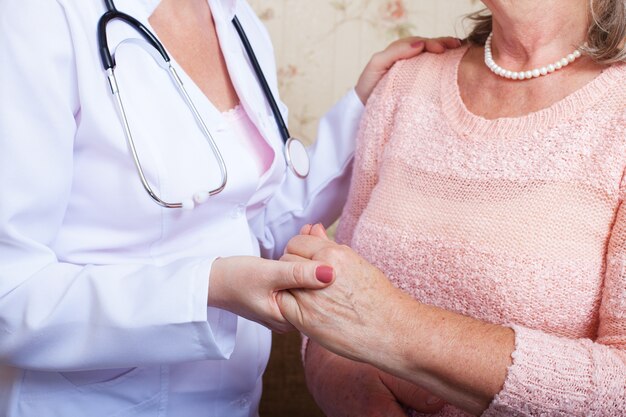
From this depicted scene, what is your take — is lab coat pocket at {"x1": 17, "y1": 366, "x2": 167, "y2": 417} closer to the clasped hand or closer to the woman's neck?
the clasped hand

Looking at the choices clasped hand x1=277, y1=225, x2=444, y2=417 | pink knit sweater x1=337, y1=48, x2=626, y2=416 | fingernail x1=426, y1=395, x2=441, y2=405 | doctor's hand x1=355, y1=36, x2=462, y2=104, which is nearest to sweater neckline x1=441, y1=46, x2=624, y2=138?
pink knit sweater x1=337, y1=48, x2=626, y2=416

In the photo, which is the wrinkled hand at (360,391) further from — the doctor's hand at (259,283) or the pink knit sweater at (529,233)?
the doctor's hand at (259,283)

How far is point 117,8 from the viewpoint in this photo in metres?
1.15

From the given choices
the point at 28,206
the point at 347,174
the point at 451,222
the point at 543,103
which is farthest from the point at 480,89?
the point at 28,206

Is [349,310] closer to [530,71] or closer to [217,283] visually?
[217,283]

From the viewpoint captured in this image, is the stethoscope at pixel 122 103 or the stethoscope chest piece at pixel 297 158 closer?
Answer: the stethoscope at pixel 122 103

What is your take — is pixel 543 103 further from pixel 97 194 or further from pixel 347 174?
pixel 97 194

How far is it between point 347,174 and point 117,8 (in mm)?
602

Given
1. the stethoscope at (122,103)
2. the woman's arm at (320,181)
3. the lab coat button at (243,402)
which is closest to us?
the stethoscope at (122,103)

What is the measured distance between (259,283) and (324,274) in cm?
9

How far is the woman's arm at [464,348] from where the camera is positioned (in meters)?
0.97

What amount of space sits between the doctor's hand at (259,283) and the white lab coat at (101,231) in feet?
0.09

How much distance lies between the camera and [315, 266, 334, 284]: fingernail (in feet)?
3.25

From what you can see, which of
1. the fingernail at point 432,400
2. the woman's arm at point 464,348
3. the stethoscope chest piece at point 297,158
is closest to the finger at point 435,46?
the stethoscope chest piece at point 297,158
